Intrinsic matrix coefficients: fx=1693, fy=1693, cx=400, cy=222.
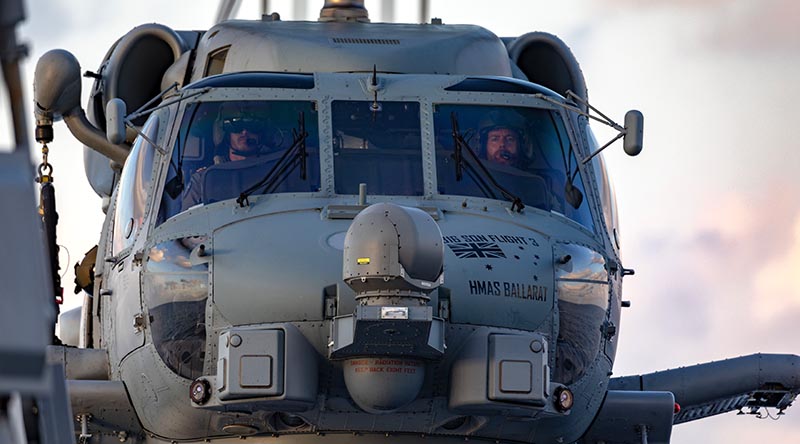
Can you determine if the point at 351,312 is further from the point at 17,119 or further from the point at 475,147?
the point at 17,119

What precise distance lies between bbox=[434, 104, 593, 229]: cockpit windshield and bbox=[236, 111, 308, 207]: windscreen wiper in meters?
0.96

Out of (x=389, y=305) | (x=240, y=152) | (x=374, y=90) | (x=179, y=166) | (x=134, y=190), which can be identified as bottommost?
(x=389, y=305)

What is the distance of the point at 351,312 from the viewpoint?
10.4m

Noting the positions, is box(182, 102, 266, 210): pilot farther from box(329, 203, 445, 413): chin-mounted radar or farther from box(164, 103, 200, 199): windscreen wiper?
box(329, 203, 445, 413): chin-mounted radar

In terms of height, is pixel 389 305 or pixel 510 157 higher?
pixel 510 157

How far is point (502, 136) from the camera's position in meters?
12.3

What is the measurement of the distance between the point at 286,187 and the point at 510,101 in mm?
1984

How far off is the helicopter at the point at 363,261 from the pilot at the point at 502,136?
2 centimetres

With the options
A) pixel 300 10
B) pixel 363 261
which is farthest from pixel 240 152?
pixel 300 10

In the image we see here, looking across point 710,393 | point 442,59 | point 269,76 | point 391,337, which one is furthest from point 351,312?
point 710,393

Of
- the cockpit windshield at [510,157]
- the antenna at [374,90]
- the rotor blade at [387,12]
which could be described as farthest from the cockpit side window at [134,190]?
the rotor blade at [387,12]

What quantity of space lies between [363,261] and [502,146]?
285 cm

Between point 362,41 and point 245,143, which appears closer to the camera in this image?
point 245,143

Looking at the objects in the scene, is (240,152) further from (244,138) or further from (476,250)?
(476,250)
